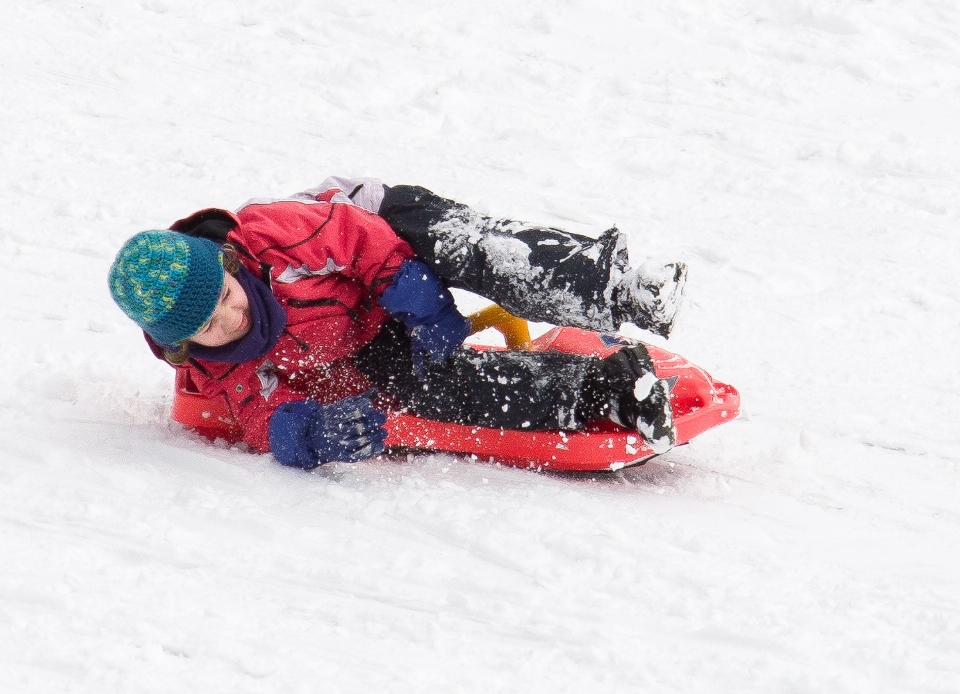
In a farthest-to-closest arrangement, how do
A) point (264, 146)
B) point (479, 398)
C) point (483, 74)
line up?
1. point (483, 74)
2. point (264, 146)
3. point (479, 398)

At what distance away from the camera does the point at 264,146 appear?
443 cm

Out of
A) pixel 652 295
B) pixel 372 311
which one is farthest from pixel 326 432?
pixel 652 295

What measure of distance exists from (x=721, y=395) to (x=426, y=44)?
123 inches

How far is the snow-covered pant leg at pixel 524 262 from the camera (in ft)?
7.93

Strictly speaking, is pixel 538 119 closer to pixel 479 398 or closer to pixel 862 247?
pixel 862 247

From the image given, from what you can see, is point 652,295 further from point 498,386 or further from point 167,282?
point 167,282

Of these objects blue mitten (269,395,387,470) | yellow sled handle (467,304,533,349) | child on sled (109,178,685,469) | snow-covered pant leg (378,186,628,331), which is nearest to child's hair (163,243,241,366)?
child on sled (109,178,685,469)

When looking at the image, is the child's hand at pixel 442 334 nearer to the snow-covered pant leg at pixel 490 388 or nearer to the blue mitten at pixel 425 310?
the blue mitten at pixel 425 310

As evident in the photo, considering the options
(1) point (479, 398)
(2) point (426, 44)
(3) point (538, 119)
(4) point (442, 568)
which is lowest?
(4) point (442, 568)

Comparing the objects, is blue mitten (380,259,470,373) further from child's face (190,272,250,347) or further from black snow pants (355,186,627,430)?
child's face (190,272,250,347)

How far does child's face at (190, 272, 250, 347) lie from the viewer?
2.25 meters

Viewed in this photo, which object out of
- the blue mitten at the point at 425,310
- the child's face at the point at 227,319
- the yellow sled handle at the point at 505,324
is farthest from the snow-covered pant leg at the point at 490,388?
the child's face at the point at 227,319

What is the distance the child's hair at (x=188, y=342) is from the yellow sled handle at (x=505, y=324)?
0.80 meters

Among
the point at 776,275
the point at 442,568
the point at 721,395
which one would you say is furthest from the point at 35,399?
the point at 776,275
